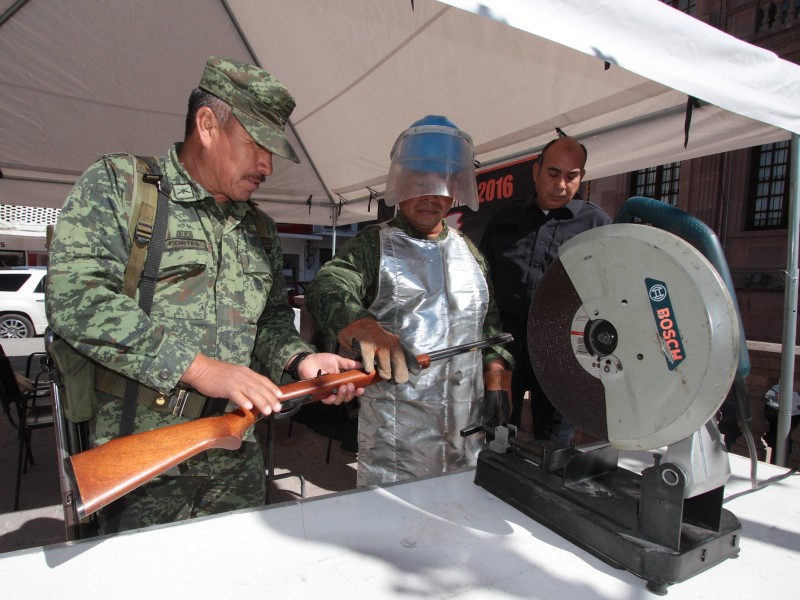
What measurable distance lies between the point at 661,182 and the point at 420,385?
13335 mm

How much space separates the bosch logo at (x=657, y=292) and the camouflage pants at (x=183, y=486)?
127cm

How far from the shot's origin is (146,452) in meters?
0.93

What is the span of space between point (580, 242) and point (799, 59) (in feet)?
43.4

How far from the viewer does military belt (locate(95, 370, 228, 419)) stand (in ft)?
4.42

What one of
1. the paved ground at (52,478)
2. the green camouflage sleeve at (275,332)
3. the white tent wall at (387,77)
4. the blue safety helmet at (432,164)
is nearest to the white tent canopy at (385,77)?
the white tent wall at (387,77)

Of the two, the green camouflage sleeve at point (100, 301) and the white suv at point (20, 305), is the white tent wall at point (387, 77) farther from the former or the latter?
the white suv at point (20, 305)

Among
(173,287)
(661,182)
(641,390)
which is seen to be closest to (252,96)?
(173,287)

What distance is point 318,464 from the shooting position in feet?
13.1

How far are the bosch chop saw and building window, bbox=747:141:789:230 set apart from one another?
41.2 feet

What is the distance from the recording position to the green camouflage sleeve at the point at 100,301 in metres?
1.10

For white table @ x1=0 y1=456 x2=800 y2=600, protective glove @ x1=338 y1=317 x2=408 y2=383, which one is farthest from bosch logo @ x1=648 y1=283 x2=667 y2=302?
protective glove @ x1=338 y1=317 x2=408 y2=383

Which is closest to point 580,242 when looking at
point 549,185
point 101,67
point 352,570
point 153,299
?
point 352,570

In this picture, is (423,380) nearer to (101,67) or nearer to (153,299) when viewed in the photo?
(153,299)

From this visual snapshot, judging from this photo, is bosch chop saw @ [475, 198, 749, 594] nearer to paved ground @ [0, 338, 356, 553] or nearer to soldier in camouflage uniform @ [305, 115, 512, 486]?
soldier in camouflage uniform @ [305, 115, 512, 486]
